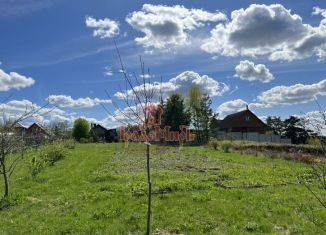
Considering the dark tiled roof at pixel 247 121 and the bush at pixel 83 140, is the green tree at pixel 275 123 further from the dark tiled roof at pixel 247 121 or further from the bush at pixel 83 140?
the bush at pixel 83 140

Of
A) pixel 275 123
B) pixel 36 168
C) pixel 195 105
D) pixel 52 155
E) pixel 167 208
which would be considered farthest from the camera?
pixel 275 123

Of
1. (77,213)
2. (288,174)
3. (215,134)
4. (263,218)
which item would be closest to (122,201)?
(77,213)

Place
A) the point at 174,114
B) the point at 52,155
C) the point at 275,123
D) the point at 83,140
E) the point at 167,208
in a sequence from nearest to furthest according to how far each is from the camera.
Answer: the point at 167,208 → the point at 52,155 → the point at 174,114 → the point at 83,140 → the point at 275,123

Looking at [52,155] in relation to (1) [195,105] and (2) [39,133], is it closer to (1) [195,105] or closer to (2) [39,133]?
(2) [39,133]

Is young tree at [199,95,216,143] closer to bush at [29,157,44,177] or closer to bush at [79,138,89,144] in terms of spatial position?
bush at [79,138,89,144]

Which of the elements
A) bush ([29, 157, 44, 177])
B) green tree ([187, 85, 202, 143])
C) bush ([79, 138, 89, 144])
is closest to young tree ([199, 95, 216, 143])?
green tree ([187, 85, 202, 143])

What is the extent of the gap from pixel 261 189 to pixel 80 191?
5.40m

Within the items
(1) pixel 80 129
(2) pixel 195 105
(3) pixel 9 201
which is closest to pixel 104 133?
(1) pixel 80 129

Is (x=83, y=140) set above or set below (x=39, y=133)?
below

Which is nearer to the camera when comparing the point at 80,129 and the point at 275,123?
the point at 80,129

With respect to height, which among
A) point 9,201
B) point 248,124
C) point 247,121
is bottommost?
point 9,201

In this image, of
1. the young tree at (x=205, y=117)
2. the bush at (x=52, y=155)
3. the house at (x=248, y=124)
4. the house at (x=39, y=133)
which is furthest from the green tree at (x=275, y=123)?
the bush at (x=52, y=155)

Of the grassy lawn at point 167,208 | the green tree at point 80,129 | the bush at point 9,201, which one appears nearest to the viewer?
the grassy lawn at point 167,208

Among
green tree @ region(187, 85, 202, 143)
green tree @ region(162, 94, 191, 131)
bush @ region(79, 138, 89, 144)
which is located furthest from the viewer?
bush @ region(79, 138, 89, 144)
